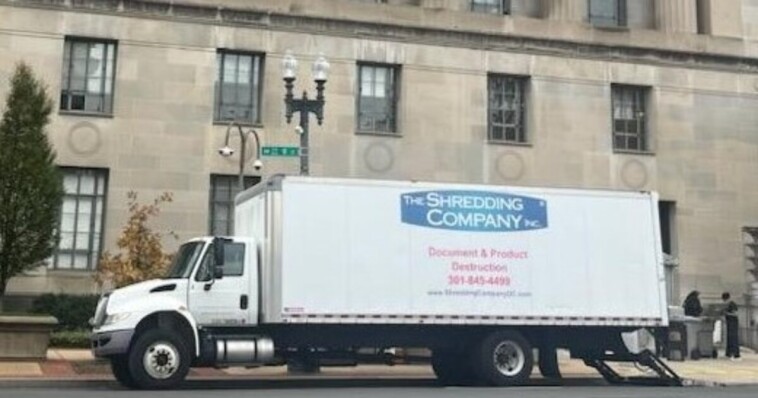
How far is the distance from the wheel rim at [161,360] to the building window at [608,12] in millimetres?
24457

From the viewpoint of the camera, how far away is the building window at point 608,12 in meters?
34.7

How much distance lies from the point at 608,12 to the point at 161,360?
2550 cm

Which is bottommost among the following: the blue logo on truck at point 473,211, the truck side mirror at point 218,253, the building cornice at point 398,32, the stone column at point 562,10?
the truck side mirror at point 218,253

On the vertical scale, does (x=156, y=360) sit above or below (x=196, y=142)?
below

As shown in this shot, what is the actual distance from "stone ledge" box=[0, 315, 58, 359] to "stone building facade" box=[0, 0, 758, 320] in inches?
305

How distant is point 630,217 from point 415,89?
14.1m

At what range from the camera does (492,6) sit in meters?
33.7

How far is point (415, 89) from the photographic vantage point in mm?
30625

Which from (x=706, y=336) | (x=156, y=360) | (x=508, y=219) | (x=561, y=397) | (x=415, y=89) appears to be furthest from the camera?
(x=415, y=89)

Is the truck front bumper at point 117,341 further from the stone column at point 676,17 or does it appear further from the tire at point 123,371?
the stone column at point 676,17

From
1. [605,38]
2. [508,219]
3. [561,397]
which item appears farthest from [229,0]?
[561,397]

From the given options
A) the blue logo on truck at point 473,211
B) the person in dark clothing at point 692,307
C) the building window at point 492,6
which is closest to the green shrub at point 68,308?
the blue logo on truck at point 473,211

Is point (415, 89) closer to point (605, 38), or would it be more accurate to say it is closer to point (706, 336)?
point (605, 38)

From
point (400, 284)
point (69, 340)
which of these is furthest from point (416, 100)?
point (400, 284)
